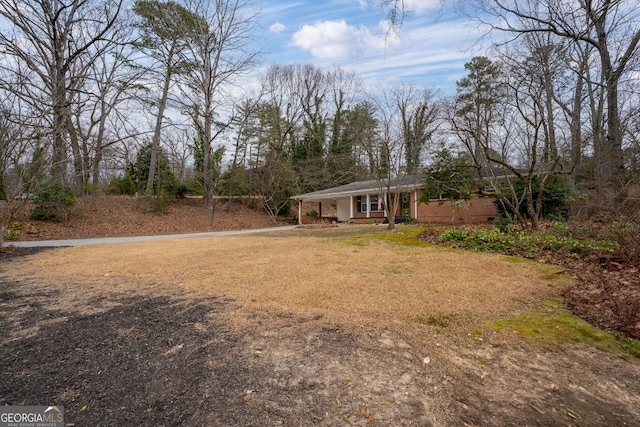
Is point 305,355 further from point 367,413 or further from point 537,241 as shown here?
point 537,241

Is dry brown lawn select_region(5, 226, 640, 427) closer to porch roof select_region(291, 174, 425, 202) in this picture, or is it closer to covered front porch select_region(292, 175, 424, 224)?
porch roof select_region(291, 174, 425, 202)

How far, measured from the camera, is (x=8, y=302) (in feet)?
11.8

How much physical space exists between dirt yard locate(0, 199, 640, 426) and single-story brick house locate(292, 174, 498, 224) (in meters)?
9.08

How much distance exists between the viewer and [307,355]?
2260mm

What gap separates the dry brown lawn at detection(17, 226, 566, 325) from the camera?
334 centimetres

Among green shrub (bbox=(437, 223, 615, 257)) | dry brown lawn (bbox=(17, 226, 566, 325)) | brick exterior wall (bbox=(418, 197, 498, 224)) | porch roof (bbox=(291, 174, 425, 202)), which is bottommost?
dry brown lawn (bbox=(17, 226, 566, 325))

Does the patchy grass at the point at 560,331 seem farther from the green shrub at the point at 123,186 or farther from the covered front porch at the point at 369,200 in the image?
the green shrub at the point at 123,186

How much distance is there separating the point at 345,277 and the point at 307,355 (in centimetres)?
246

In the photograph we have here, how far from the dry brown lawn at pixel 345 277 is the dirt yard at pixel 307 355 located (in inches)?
1.5

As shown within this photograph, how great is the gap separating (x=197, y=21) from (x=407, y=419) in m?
22.4

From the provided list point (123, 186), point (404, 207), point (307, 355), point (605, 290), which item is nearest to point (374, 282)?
point (307, 355)

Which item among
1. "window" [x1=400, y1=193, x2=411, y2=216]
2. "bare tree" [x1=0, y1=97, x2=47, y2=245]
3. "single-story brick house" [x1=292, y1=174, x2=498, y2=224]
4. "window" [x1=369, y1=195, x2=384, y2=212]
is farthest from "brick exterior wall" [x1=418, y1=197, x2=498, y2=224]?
"bare tree" [x1=0, y1=97, x2=47, y2=245]

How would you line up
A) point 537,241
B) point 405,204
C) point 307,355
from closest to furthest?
point 307,355, point 537,241, point 405,204

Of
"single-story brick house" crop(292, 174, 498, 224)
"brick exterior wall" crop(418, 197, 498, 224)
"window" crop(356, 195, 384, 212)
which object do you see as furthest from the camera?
"window" crop(356, 195, 384, 212)
